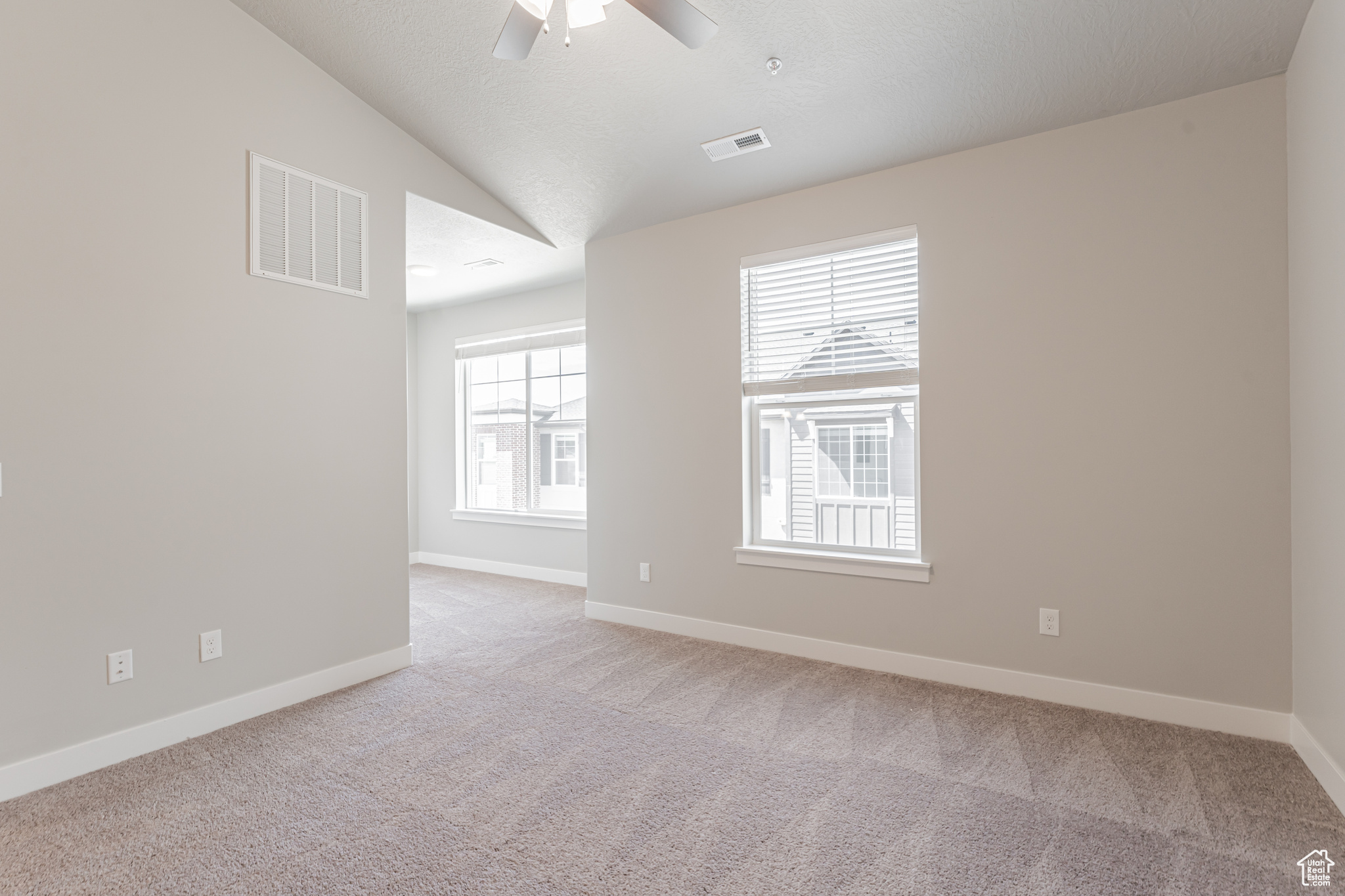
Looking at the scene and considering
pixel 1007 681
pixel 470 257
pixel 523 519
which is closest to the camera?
pixel 1007 681

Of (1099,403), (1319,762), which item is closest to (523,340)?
(1099,403)

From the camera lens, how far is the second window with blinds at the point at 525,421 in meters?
5.54

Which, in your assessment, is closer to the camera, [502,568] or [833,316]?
[833,316]

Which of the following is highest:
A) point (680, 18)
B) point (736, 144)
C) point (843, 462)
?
point (736, 144)

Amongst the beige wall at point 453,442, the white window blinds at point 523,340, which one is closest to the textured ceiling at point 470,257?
the beige wall at point 453,442

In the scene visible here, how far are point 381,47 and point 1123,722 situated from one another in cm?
437

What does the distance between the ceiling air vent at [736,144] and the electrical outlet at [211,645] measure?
3.18 metres

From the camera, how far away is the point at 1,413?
85.0 inches

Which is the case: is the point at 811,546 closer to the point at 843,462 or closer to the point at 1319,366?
the point at 843,462

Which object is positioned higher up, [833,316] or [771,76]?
[771,76]

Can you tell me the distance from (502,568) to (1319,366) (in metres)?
5.50

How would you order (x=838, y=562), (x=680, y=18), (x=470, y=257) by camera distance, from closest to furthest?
(x=680, y=18)
(x=838, y=562)
(x=470, y=257)

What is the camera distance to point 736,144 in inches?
127

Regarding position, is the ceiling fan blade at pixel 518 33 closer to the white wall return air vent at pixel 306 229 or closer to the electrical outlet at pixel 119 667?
the white wall return air vent at pixel 306 229
